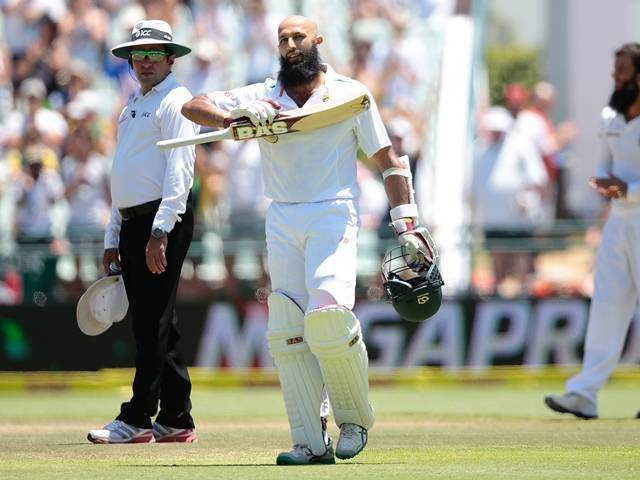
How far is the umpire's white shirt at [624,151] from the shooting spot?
1115 cm

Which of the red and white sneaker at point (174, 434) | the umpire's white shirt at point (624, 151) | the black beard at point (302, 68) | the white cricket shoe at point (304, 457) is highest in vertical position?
the black beard at point (302, 68)

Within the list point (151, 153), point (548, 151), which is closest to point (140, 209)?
point (151, 153)

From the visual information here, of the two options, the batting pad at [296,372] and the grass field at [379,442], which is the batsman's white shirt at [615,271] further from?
the batting pad at [296,372]

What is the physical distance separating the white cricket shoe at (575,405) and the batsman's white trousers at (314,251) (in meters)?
3.57

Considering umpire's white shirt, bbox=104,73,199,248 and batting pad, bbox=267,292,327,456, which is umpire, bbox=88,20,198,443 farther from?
batting pad, bbox=267,292,327,456

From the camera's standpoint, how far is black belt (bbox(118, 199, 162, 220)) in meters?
9.30

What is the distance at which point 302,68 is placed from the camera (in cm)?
803

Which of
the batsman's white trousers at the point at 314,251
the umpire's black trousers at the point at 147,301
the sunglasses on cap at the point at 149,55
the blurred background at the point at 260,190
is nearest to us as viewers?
the batsman's white trousers at the point at 314,251

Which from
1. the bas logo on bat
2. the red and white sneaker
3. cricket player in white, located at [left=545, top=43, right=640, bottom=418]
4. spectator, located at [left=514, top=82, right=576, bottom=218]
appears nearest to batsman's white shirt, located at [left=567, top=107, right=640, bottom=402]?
cricket player in white, located at [left=545, top=43, right=640, bottom=418]

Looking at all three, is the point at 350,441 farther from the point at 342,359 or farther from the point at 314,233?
the point at 314,233

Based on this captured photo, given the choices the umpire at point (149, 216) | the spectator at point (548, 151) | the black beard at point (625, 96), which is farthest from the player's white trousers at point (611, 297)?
the spectator at point (548, 151)

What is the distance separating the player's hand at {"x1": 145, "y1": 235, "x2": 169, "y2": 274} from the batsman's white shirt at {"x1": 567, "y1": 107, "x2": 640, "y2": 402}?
11.4 feet

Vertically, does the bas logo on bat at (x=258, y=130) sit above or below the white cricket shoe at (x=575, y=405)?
above

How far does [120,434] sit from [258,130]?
2423 millimetres
